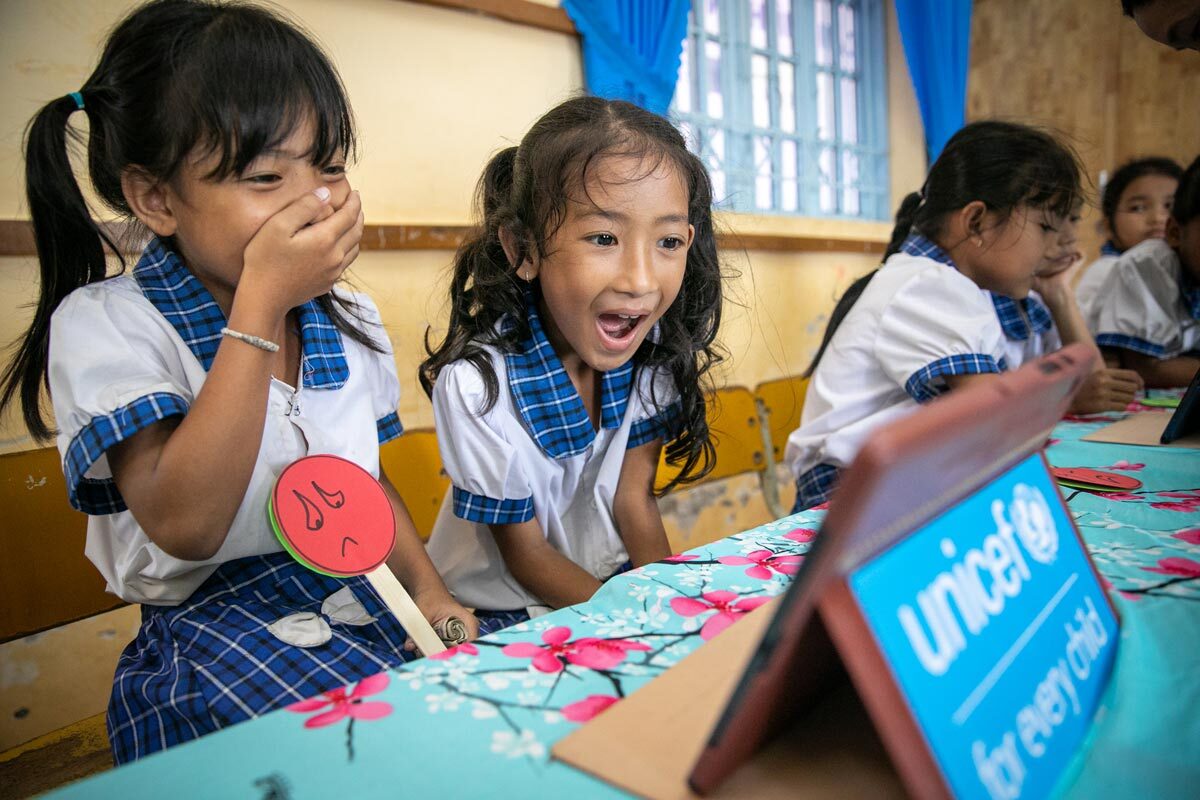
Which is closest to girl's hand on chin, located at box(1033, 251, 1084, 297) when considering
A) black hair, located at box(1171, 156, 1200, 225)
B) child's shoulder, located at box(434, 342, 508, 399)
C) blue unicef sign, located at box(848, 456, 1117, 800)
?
black hair, located at box(1171, 156, 1200, 225)

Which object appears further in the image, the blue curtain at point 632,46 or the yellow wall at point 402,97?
the blue curtain at point 632,46

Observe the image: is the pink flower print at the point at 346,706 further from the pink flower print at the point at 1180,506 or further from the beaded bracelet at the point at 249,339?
the pink flower print at the point at 1180,506

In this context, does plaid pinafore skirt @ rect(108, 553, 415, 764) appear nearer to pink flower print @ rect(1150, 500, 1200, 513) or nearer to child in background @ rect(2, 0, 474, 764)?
child in background @ rect(2, 0, 474, 764)

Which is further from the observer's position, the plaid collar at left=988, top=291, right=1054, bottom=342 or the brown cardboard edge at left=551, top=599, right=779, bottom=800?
the plaid collar at left=988, top=291, right=1054, bottom=342

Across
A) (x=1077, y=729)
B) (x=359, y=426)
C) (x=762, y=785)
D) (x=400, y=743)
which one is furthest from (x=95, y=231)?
(x=1077, y=729)

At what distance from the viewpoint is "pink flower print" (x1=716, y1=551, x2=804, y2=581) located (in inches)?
25.7

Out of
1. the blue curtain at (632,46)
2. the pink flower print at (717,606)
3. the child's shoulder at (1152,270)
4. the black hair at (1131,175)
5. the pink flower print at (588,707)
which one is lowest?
the pink flower print at (717,606)

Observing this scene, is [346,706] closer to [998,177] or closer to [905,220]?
[998,177]

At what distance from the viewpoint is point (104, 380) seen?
72cm

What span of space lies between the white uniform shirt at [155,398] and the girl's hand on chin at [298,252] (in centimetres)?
7

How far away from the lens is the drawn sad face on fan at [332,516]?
0.66m

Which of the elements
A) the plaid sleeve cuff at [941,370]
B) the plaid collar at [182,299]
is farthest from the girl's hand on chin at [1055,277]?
the plaid collar at [182,299]

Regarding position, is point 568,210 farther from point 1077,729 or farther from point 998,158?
point 998,158

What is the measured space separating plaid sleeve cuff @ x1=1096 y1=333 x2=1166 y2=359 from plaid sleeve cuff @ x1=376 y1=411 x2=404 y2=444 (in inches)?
67.6
